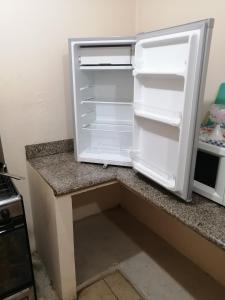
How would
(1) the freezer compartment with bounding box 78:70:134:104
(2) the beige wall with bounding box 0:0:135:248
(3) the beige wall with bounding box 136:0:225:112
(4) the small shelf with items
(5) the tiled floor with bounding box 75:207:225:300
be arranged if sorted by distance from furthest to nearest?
(1) the freezer compartment with bounding box 78:70:134:104, (5) the tiled floor with bounding box 75:207:225:300, (2) the beige wall with bounding box 0:0:135:248, (3) the beige wall with bounding box 136:0:225:112, (4) the small shelf with items

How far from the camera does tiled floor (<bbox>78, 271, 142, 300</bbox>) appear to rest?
5.20 ft

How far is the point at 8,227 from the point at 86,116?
90 centimetres

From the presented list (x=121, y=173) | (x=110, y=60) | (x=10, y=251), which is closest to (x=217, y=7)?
(x=110, y=60)

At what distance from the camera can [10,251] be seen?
4.11ft

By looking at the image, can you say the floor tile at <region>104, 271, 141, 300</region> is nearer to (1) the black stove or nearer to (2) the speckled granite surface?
(1) the black stove

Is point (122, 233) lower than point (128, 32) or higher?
lower

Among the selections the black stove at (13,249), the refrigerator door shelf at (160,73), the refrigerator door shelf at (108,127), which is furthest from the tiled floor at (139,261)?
the refrigerator door shelf at (160,73)

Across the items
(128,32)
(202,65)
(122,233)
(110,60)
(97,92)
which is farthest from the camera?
(122,233)

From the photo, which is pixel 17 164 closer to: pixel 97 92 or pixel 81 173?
pixel 81 173

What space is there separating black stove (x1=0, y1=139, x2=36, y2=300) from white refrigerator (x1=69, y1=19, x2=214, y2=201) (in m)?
0.58

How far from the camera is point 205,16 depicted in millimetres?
1445

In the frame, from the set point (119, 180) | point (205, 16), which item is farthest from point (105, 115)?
point (205, 16)

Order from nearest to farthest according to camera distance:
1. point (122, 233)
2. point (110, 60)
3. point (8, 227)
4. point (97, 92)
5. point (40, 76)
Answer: point (8, 227) < point (110, 60) < point (40, 76) < point (97, 92) < point (122, 233)

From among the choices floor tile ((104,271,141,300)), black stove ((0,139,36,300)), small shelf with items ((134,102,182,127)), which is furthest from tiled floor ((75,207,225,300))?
small shelf with items ((134,102,182,127))
